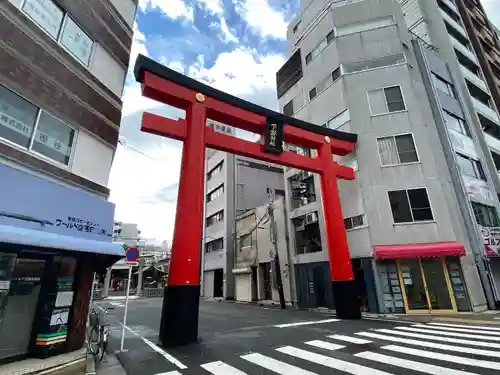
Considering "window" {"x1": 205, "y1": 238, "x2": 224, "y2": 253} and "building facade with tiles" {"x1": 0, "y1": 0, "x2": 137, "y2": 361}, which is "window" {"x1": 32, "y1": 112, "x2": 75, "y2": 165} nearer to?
"building facade with tiles" {"x1": 0, "y1": 0, "x2": 137, "y2": 361}

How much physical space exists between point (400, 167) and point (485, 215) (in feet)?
20.2

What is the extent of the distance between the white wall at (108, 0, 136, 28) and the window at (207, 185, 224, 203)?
72.5 feet

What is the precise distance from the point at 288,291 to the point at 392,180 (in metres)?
10.5

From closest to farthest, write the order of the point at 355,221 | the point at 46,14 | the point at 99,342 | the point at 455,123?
the point at 99,342
the point at 46,14
the point at 355,221
the point at 455,123

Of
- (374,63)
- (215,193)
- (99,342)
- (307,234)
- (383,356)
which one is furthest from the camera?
(215,193)

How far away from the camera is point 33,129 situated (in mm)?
6199

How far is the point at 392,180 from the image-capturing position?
575 inches

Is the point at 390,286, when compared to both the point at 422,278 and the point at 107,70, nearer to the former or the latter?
the point at 422,278

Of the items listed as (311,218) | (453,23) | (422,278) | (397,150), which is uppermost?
(453,23)

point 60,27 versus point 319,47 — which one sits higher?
point 319,47

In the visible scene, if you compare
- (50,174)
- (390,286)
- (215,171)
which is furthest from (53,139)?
(215,171)

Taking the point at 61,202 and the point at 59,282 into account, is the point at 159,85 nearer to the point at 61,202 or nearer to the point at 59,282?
the point at 61,202

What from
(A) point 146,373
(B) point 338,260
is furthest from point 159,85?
(B) point 338,260

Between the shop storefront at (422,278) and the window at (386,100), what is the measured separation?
8.06m
